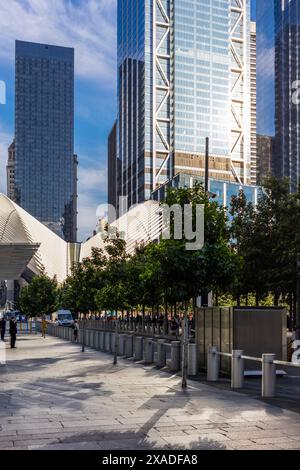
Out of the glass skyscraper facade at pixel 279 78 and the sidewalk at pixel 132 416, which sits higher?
the glass skyscraper facade at pixel 279 78

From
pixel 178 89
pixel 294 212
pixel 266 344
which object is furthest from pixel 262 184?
pixel 178 89

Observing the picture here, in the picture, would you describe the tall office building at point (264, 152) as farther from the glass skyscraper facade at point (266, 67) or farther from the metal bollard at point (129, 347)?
the metal bollard at point (129, 347)

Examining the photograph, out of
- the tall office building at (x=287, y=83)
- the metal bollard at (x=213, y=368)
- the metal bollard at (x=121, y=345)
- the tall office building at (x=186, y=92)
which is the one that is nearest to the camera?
the metal bollard at (x=213, y=368)

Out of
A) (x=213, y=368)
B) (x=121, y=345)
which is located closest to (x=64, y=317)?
(x=121, y=345)

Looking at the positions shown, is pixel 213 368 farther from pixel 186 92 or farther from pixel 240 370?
pixel 186 92

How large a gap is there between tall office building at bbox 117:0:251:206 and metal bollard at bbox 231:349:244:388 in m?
140

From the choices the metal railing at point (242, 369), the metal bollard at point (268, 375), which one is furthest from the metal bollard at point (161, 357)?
the metal bollard at point (268, 375)

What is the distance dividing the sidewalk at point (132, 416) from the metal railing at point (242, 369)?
491mm

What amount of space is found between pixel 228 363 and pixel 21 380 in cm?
579

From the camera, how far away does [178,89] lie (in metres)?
159

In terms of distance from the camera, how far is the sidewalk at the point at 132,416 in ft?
28.0

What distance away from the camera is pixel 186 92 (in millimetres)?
160625

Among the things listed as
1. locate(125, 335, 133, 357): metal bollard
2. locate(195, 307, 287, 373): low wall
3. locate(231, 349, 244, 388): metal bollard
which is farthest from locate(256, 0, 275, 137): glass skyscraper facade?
locate(231, 349, 244, 388): metal bollard

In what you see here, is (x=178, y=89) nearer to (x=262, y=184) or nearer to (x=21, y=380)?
(x=262, y=184)
